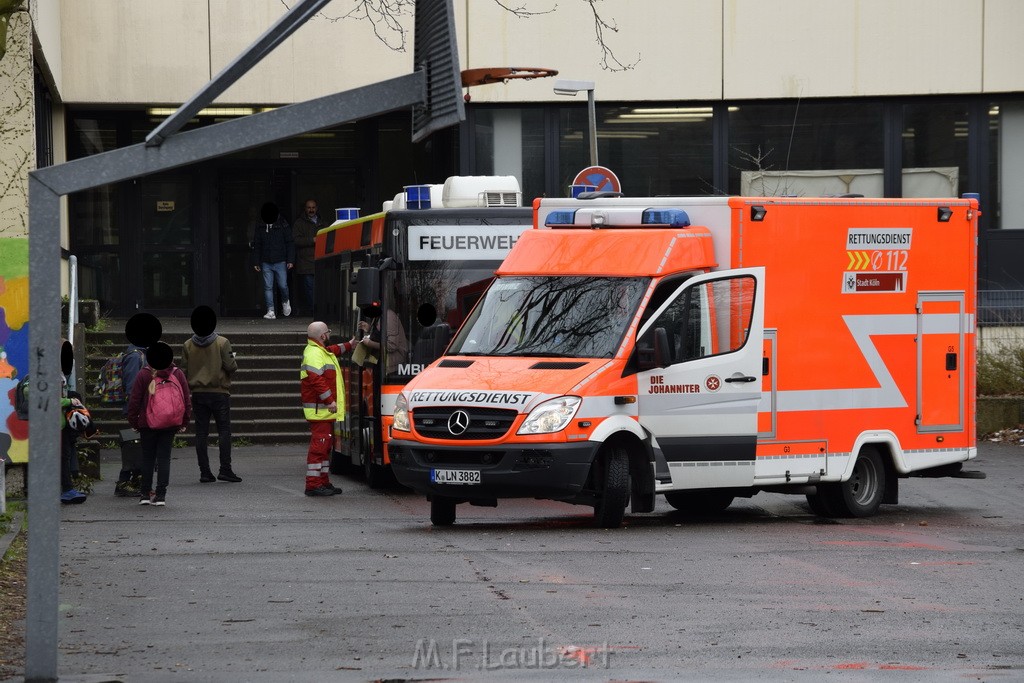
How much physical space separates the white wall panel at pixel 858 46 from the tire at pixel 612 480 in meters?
16.7

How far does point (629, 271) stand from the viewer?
1388 cm

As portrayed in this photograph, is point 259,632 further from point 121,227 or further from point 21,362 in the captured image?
point 121,227

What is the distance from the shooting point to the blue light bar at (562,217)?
14.7 meters

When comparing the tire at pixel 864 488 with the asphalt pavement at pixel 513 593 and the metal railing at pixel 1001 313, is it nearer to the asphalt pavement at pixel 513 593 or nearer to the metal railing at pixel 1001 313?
the asphalt pavement at pixel 513 593

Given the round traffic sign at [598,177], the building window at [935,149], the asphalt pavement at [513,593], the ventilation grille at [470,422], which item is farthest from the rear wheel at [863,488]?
the building window at [935,149]

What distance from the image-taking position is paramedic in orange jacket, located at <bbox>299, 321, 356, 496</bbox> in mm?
16656

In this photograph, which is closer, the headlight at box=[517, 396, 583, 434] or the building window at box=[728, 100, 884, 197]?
the headlight at box=[517, 396, 583, 434]

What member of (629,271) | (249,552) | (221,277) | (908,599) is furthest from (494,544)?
(221,277)

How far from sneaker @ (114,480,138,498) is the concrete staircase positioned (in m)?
5.94

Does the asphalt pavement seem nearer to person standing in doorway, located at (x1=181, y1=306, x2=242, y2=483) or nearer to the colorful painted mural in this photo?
the colorful painted mural

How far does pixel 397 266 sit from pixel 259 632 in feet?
26.3

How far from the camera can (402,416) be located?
13734 millimetres

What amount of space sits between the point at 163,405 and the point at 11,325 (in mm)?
1555

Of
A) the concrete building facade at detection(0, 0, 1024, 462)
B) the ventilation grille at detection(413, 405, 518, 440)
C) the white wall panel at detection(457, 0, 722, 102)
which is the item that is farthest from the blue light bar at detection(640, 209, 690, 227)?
the white wall panel at detection(457, 0, 722, 102)
